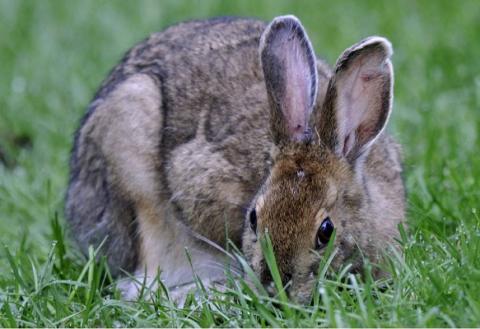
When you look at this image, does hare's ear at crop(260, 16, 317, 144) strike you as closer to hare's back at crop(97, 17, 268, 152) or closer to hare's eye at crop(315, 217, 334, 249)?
hare's eye at crop(315, 217, 334, 249)

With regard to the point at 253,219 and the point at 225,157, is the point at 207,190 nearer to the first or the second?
the point at 225,157

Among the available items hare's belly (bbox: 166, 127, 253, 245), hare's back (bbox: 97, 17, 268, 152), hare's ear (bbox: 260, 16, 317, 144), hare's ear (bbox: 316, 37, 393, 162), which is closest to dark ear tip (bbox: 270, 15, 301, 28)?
hare's ear (bbox: 260, 16, 317, 144)

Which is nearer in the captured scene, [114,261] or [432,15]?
[114,261]

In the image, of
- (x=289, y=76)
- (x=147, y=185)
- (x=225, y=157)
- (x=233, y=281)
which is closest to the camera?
(x=233, y=281)

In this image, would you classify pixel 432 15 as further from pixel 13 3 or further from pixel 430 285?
pixel 430 285

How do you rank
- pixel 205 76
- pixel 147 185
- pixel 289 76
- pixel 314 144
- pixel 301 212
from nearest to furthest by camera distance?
pixel 301 212 → pixel 314 144 → pixel 289 76 → pixel 147 185 → pixel 205 76

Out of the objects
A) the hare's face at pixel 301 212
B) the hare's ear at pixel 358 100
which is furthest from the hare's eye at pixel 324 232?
the hare's ear at pixel 358 100

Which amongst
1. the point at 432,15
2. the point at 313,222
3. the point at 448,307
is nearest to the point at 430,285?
the point at 448,307

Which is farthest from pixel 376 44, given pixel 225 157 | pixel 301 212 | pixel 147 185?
pixel 147 185

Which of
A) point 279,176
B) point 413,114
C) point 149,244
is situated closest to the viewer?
point 279,176
